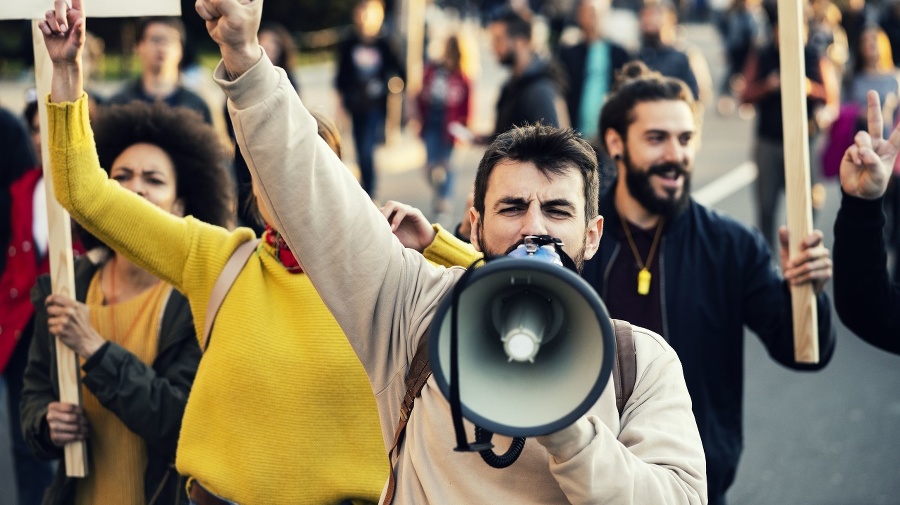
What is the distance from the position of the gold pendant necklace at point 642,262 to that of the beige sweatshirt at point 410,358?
5.19ft

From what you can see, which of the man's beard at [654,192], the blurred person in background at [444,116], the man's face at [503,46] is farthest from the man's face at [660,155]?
the blurred person in background at [444,116]

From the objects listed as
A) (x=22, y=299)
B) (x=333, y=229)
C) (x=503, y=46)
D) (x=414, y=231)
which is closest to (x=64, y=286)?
(x=414, y=231)

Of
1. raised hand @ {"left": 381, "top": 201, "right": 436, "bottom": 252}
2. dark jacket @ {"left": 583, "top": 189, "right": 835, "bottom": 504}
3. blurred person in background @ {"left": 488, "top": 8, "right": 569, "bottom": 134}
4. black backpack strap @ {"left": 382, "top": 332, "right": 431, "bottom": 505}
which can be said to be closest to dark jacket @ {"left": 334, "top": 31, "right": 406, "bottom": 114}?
blurred person in background @ {"left": 488, "top": 8, "right": 569, "bottom": 134}

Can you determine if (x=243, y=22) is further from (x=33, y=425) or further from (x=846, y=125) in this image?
(x=846, y=125)

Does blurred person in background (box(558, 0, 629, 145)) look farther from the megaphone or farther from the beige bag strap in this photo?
the megaphone

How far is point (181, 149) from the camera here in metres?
4.34

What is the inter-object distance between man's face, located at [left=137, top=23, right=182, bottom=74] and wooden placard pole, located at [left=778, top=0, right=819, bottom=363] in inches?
187

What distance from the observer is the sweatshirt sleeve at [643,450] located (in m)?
2.25

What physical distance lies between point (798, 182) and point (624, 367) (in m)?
1.68

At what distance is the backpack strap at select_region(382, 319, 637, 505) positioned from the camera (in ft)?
8.39

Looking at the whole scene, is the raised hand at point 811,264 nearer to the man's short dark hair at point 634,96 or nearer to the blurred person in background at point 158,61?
the man's short dark hair at point 634,96

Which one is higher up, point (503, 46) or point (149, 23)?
point (149, 23)

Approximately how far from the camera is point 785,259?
4.12 meters

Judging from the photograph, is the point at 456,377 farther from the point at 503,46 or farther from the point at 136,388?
the point at 503,46
